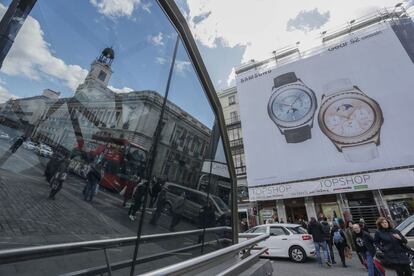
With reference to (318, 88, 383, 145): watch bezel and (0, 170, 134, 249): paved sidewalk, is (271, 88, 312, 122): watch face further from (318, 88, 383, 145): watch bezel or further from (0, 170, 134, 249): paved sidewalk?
(0, 170, 134, 249): paved sidewalk

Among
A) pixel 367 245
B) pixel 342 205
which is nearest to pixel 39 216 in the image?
pixel 367 245

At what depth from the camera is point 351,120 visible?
17484 millimetres

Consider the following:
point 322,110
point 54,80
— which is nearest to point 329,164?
point 322,110

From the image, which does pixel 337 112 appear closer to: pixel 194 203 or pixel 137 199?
pixel 194 203

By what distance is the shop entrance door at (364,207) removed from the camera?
51.4 ft

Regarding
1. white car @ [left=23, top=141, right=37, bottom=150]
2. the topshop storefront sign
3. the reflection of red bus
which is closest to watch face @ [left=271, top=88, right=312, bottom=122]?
the topshop storefront sign

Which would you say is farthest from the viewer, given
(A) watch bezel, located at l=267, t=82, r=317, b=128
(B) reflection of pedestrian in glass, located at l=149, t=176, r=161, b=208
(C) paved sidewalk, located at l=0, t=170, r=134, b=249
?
(A) watch bezel, located at l=267, t=82, r=317, b=128

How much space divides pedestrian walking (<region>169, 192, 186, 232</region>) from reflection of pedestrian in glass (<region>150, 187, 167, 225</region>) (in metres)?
0.26

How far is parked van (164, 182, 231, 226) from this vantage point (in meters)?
2.32

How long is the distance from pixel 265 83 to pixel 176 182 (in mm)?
22415

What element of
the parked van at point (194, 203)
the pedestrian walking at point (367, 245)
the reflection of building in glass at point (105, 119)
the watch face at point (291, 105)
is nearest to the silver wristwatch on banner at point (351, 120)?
the watch face at point (291, 105)

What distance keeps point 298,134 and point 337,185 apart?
526 cm

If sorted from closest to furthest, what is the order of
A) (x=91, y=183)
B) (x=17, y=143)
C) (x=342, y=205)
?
(x=17, y=143)
(x=91, y=183)
(x=342, y=205)

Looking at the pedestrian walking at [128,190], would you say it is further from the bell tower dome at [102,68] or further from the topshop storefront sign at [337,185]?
the topshop storefront sign at [337,185]
